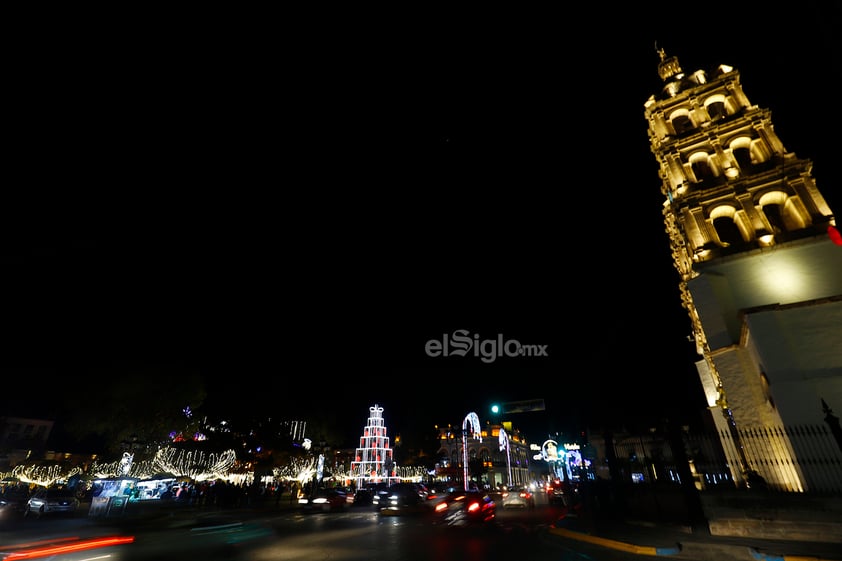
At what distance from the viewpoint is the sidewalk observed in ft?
26.5

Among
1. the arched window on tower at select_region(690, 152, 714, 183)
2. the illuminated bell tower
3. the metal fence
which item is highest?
the arched window on tower at select_region(690, 152, 714, 183)

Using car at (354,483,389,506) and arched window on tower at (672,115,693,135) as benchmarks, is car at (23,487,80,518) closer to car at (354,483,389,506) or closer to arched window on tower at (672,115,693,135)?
car at (354,483,389,506)

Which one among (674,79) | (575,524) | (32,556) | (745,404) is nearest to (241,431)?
(575,524)

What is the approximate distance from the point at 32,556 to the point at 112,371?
2425 centimetres

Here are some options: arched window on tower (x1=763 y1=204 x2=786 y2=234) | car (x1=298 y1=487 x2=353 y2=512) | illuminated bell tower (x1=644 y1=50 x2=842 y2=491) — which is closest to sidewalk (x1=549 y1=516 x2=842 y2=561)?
illuminated bell tower (x1=644 y1=50 x2=842 y2=491)

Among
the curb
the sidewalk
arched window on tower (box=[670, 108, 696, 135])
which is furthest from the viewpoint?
arched window on tower (box=[670, 108, 696, 135])

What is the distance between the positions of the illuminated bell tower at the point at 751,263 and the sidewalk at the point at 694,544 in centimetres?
379

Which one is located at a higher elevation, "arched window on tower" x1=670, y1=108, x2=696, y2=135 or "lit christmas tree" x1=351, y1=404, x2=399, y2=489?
"arched window on tower" x1=670, y1=108, x2=696, y2=135

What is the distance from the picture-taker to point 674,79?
30.7 meters

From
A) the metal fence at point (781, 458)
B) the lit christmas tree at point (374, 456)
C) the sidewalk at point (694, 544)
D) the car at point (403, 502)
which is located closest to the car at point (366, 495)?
the car at point (403, 502)

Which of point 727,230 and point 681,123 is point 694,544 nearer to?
point 727,230

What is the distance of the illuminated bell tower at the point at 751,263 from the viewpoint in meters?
15.6

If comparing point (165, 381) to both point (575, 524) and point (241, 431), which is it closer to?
point (241, 431)

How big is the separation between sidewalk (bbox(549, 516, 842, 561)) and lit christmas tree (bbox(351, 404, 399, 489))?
71465mm
